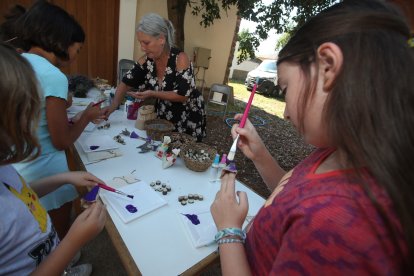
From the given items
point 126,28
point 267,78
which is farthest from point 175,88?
point 267,78

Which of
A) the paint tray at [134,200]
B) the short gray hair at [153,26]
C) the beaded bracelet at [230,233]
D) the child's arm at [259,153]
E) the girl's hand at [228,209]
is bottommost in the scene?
the paint tray at [134,200]

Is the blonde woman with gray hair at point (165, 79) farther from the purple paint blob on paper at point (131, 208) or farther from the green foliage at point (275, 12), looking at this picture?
the green foliage at point (275, 12)

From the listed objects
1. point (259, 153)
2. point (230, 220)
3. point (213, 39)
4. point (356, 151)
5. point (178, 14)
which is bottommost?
point (230, 220)

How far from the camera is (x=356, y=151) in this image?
1.60 ft

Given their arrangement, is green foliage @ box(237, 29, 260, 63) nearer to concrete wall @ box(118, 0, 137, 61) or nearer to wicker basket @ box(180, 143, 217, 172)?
concrete wall @ box(118, 0, 137, 61)

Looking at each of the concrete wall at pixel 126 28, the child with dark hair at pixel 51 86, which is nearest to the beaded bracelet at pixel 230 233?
the child with dark hair at pixel 51 86

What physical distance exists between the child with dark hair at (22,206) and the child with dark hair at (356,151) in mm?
719

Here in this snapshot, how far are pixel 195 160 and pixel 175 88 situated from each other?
102 centimetres

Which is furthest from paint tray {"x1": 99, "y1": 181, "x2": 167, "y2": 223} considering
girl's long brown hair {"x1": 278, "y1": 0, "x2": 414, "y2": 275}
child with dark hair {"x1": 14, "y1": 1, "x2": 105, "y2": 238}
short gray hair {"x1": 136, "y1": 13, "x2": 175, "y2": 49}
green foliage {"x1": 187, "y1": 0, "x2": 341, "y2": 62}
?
green foliage {"x1": 187, "y1": 0, "x2": 341, "y2": 62}

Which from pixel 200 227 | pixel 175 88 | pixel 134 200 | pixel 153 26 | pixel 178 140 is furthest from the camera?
pixel 175 88

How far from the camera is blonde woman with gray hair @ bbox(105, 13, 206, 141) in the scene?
211cm

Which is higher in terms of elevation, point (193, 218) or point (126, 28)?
point (126, 28)

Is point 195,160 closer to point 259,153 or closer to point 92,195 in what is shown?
point 259,153

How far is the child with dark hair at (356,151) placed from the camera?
1.45 ft
